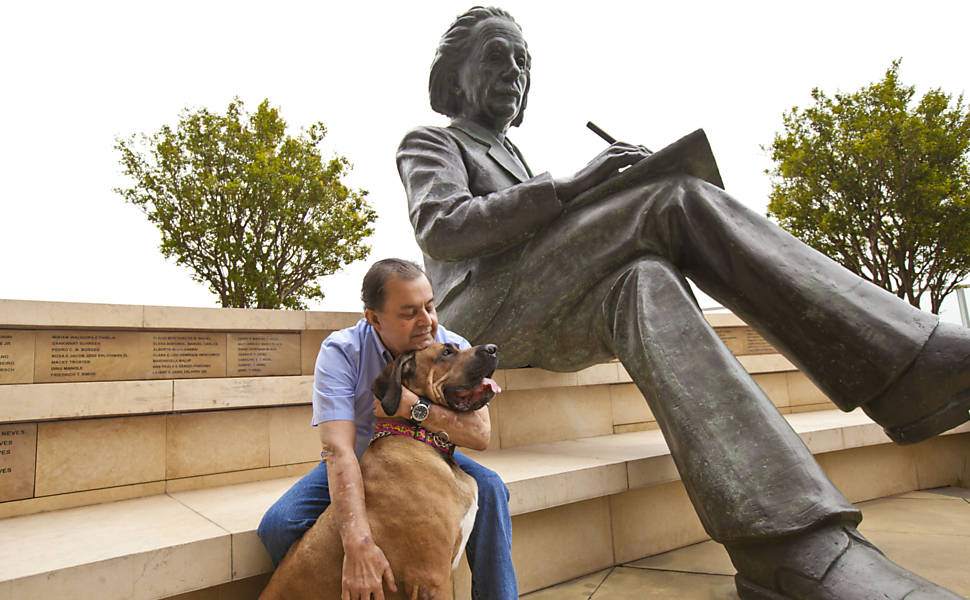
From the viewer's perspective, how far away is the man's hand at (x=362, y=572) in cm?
141

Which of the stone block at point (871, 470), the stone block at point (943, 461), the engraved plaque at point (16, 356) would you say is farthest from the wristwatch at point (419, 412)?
the stone block at point (943, 461)

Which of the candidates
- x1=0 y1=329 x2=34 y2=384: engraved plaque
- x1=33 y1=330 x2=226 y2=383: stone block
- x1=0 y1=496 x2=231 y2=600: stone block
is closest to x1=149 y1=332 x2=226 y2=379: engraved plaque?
x1=33 y1=330 x2=226 y2=383: stone block

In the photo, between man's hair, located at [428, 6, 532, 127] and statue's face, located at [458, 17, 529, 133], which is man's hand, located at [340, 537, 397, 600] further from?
man's hair, located at [428, 6, 532, 127]

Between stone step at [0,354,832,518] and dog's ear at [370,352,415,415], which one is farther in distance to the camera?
stone step at [0,354,832,518]

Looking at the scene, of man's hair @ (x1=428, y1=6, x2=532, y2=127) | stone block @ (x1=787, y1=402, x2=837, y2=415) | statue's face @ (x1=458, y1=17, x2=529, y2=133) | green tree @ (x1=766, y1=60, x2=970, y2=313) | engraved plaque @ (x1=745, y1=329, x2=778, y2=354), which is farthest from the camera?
green tree @ (x1=766, y1=60, x2=970, y2=313)

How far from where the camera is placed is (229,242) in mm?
15680

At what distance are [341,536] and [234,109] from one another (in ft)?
58.6

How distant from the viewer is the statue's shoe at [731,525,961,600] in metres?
1.49

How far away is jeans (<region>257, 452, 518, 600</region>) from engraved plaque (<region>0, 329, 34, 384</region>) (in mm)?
1743

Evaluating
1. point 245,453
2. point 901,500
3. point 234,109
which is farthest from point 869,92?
point 245,453

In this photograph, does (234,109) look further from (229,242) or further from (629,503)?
(629,503)

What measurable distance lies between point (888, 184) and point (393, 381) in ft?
61.3

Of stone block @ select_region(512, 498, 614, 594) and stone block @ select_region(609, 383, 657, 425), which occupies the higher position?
stone block @ select_region(609, 383, 657, 425)

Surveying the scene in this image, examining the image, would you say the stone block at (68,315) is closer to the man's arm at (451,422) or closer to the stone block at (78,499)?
the stone block at (78,499)
